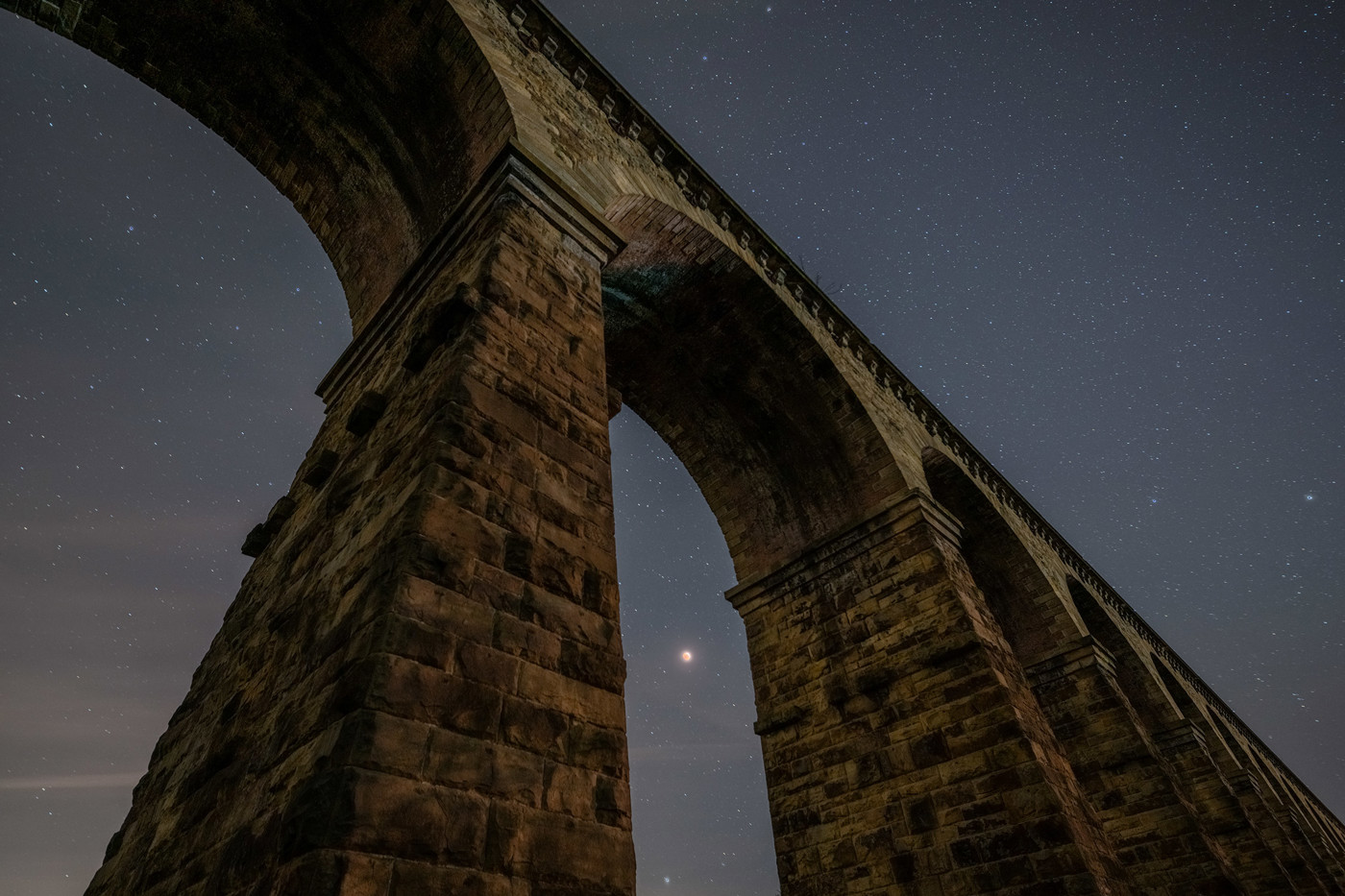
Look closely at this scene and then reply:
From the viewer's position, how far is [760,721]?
841 cm

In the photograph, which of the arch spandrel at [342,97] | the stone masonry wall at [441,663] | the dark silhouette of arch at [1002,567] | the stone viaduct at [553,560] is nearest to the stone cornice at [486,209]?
the stone viaduct at [553,560]

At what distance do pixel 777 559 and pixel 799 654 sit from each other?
145 centimetres

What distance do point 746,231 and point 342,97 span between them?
5.04 metres

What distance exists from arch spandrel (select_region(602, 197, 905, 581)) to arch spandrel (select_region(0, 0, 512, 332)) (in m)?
2.56

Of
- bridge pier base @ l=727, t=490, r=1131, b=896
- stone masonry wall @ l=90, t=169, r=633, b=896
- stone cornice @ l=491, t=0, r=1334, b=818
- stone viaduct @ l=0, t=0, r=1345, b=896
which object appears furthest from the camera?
stone cornice @ l=491, t=0, r=1334, b=818

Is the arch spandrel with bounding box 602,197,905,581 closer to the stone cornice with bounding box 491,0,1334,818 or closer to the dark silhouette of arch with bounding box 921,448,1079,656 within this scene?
the stone cornice with bounding box 491,0,1334,818

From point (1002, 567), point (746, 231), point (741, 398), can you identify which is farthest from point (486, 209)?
point (1002, 567)

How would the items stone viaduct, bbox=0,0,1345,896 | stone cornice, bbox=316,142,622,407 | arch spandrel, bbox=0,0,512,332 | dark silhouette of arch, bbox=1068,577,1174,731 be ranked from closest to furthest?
stone viaduct, bbox=0,0,1345,896 < stone cornice, bbox=316,142,622,407 < arch spandrel, bbox=0,0,512,332 < dark silhouette of arch, bbox=1068,577,1174,731

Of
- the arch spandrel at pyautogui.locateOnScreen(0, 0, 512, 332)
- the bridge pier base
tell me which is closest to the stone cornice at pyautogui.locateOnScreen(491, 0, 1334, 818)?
the arch spandrel at pyautogui.locateOnScreen(0, 0, 512, 332)

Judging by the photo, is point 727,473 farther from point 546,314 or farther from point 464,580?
point 464,580

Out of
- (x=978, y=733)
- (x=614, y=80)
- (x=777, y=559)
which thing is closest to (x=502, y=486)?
(x=978, y=733)

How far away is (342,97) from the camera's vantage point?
21.4ft

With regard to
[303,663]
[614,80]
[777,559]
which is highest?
[614,80]

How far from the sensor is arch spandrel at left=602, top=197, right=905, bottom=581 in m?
8.56
